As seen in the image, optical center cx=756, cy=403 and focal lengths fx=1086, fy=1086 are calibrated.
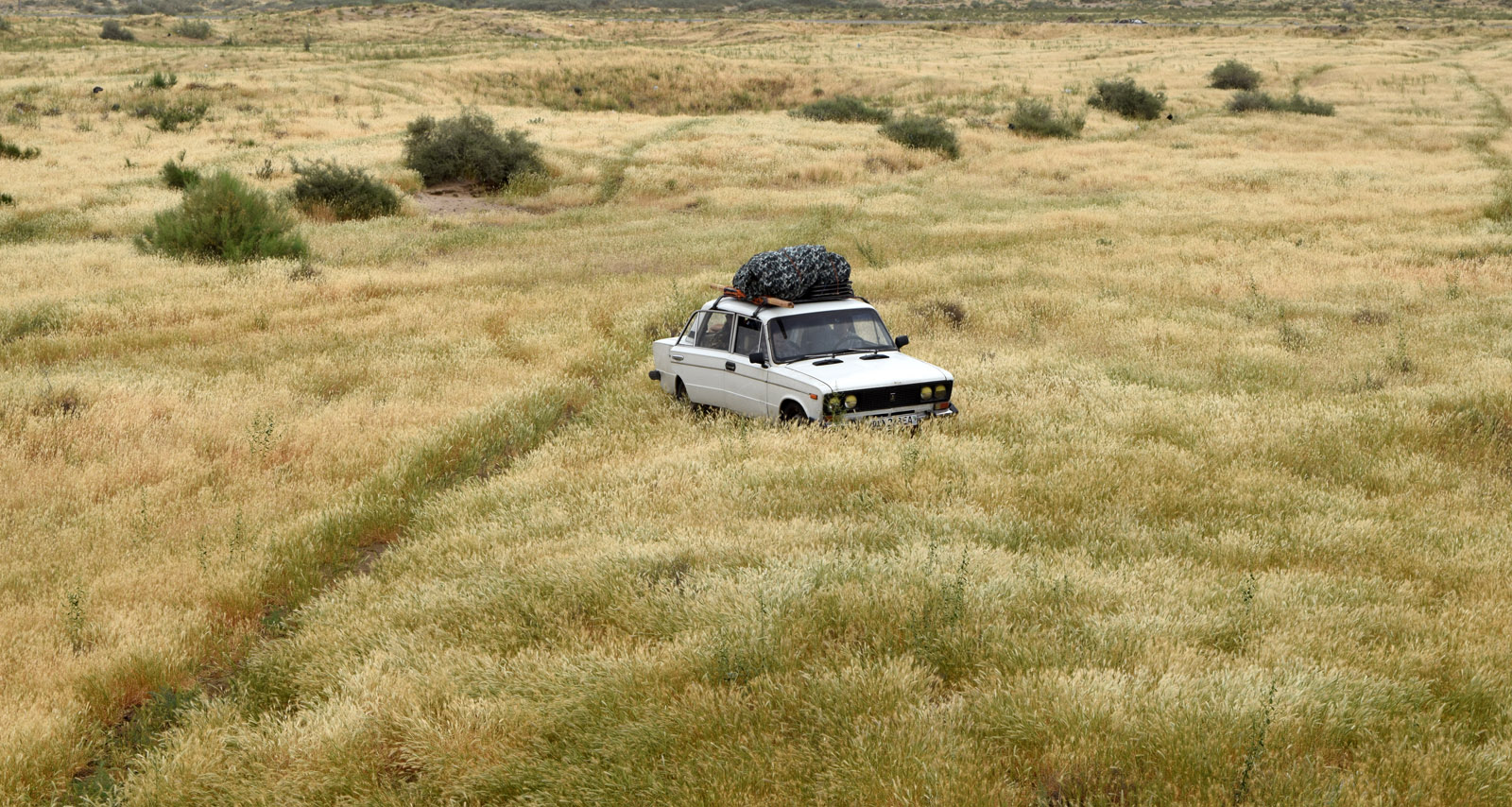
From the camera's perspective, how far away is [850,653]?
620 centimetres

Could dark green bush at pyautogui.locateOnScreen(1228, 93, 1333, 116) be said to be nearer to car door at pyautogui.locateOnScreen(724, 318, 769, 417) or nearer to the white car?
the white car

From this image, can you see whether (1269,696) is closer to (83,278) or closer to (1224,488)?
(1224,488)

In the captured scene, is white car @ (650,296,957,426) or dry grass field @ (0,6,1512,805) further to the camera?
white car @ (650,296,957,426)

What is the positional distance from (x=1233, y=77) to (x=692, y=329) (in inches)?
2047

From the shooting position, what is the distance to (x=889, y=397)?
35.6 ft

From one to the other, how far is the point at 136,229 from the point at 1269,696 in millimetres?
26047

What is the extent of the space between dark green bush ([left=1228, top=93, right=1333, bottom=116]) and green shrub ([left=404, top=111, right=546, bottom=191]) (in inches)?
1252

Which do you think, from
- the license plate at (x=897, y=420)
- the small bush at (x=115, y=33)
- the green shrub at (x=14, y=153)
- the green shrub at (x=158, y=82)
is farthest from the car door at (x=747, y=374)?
the small bush at (x=115, y=33)

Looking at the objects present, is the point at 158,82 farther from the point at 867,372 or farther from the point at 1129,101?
the point at 867,372

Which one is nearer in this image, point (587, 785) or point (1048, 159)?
point (587, 785)

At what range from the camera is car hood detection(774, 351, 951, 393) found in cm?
1084

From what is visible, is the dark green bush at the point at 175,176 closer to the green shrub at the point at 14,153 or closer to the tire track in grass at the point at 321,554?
the green shrub at the point at 14,153

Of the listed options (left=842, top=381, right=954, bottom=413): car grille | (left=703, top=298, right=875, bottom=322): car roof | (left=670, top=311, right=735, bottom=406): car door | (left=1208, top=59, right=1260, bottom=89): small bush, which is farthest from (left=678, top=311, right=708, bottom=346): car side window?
(left=1208, top=59, right=1260, bottom=89): small bush

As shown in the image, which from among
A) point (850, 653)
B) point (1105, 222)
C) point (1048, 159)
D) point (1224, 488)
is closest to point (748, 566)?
point (850, 653)
